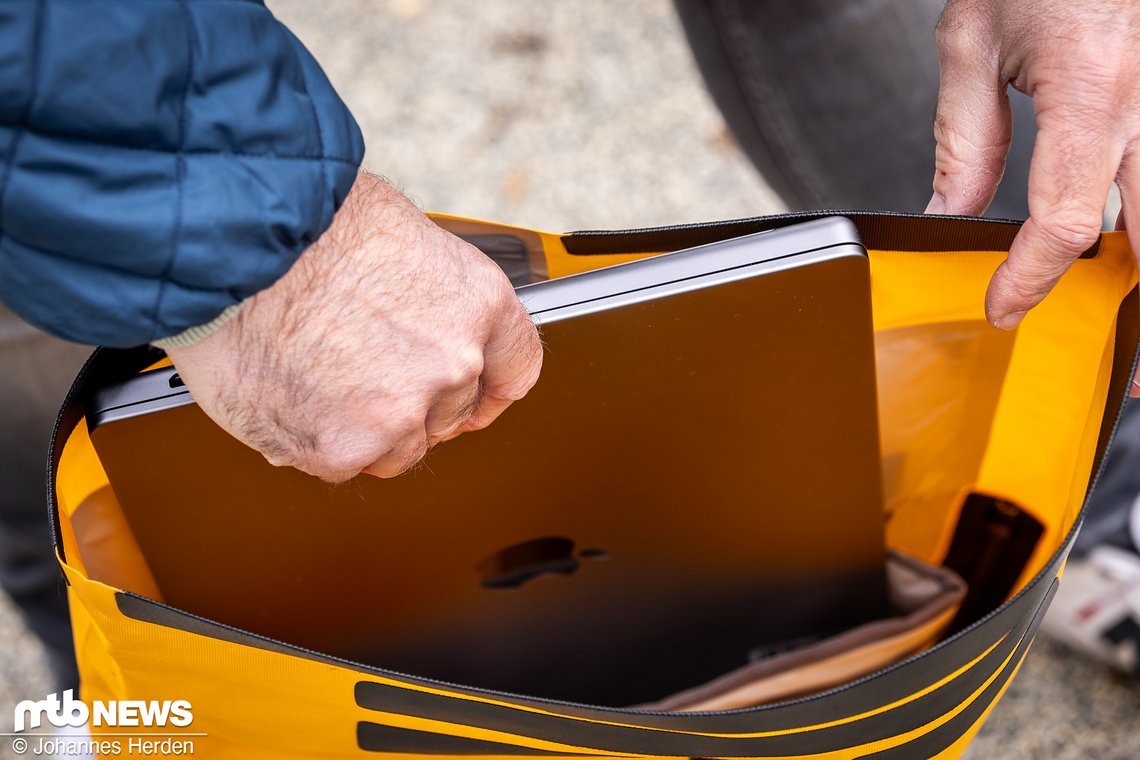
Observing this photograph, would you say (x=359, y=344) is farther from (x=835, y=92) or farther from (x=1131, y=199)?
(x=835, y=92)

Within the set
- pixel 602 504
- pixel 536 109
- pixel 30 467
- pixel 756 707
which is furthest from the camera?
pixel 536 109

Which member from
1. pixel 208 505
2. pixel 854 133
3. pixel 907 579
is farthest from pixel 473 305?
pixel 854 133

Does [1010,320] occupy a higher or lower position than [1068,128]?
lower

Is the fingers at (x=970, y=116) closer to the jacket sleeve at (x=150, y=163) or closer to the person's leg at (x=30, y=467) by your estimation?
the jacket sleeve at (x=150, y=163)

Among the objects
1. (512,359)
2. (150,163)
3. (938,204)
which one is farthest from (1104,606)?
(150,163)

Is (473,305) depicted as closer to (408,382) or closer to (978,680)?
(408,382)

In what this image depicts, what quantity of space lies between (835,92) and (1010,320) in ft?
1.35

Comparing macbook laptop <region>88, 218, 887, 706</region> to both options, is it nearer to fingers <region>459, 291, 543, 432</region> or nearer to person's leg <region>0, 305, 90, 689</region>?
fingers <region>459, 291, 543, 432</region>

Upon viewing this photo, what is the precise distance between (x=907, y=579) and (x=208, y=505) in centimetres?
52

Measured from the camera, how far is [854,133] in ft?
3.24

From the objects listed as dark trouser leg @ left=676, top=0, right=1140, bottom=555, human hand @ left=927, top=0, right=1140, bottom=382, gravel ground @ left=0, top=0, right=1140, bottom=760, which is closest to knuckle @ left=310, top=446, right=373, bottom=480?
human hand @ left=927, top=0, right=1140, bottom=382

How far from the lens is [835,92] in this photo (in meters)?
0.97

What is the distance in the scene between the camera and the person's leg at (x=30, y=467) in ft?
2.97

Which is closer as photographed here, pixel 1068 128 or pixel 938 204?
pixel 1068 128
